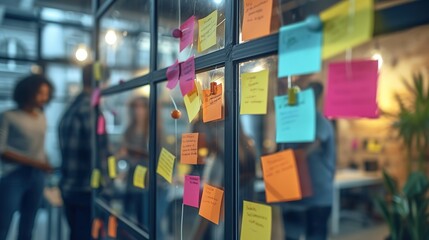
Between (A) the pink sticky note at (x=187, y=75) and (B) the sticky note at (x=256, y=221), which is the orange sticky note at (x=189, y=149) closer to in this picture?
(A) the pink sticky note at (x=187, y=75)

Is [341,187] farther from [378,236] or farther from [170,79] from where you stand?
[170,79]

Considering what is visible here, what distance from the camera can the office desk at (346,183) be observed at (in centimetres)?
385

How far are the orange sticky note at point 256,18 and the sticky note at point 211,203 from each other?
431mm

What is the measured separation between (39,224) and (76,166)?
202 centimetres

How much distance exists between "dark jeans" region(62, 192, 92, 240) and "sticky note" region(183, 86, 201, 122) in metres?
1.64

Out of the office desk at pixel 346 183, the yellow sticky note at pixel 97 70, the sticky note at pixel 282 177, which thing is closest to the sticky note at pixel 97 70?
the yellow sticky note at pixel 97 70

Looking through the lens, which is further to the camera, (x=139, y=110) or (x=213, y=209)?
(x=139, y=110)

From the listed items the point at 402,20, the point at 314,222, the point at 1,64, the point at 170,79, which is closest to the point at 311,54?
the point at 402,20

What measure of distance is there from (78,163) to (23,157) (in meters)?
0.53

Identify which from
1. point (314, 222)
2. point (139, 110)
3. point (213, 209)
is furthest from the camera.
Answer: point (139, 110)

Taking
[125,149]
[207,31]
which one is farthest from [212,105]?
[125,149]

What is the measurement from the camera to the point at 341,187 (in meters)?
3.92

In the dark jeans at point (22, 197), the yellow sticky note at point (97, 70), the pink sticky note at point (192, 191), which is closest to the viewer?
the pink sticky note at point (192, 191)

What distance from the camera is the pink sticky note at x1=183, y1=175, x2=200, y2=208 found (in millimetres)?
1071
